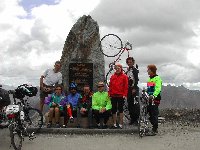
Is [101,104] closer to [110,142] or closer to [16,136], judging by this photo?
[110,142]

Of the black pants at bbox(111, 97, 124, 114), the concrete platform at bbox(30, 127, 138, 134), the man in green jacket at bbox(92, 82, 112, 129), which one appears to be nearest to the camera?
the concrete platform at bbox(30, 127, 138, 134)

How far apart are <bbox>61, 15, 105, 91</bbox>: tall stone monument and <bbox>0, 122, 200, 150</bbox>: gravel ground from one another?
3028 millimetres

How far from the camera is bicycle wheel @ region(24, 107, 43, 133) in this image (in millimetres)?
11523

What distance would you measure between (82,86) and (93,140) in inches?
158

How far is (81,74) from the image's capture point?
16.1 metres

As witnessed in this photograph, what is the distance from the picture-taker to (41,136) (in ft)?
42.4

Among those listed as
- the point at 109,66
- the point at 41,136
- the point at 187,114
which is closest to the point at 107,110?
the point at 41,136

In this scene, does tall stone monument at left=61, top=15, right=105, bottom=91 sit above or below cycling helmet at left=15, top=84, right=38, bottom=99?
above

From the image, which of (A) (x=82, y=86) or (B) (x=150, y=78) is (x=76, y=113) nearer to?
(A) (x=82, y=86)

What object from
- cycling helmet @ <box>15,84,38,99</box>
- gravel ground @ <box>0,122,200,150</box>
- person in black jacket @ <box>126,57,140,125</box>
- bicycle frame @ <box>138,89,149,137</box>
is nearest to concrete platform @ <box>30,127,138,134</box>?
gravel ground @ <box>0,122,200,150</box>

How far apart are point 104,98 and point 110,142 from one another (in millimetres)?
2474

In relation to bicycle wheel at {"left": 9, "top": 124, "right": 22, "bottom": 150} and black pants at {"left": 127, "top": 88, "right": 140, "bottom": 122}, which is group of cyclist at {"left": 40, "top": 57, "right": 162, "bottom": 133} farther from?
bicycle wheel at {"left": 9, "top": 124, "right": 22, "bottom": 150}

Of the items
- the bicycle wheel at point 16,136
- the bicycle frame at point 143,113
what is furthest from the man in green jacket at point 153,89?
the bicycle wheel at point 16,136

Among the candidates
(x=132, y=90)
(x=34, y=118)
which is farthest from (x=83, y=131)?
(x=132, y=90)
